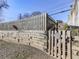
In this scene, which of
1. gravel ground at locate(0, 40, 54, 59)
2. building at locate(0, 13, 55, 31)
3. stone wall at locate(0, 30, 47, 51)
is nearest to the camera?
gravel ground at locate(0, 40, 54, 59)

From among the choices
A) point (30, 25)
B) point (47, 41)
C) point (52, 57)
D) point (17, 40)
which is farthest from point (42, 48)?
point (17, 40)

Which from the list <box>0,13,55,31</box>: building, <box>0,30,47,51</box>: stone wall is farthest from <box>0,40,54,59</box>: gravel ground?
<box>0,13,55,31</box>: building

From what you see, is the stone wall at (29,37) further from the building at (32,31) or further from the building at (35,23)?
the building at (35,23)

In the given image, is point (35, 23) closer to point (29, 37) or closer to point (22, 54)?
point (29, 37)

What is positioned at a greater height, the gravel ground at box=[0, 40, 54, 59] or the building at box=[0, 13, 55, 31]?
the building at box=[0, 13, 55, 31]

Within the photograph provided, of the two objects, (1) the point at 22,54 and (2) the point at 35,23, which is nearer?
(1) the point at 22,54

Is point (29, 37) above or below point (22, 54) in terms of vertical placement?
above

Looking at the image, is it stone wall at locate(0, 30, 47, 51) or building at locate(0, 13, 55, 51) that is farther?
building at locate(0, 13, 55, 51)

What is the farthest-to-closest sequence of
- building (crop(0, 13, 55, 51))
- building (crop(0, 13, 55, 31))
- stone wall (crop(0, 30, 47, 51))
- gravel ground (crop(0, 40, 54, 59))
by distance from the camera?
building (crop(0, 13, 55, 31))
building (crop(0, 13, 55, 51))
stone wall (crop(0, 30, 47, 51))
gravel ground (crop(0, 40, 54, 59))

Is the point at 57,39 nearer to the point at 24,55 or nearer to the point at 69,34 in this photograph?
the point at 69,34

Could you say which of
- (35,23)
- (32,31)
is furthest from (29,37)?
(35,23)

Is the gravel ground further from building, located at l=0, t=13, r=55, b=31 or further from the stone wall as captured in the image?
building, located at l=0, t=13, r=55, b=31

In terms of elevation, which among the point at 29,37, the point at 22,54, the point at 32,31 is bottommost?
the point at 22,54

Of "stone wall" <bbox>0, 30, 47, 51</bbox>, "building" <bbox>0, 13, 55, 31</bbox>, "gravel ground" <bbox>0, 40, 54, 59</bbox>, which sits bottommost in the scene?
"gravel ground" <bbox>0, 40, 54, 59</bbox>
